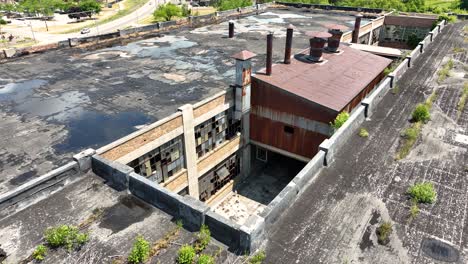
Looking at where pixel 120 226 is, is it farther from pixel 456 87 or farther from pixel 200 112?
pixel 456 87

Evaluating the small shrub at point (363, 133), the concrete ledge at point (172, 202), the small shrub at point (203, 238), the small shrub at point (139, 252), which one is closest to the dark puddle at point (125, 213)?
the concrete ledge at point (172, 202)

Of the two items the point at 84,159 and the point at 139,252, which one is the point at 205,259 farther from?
the point at 84,159

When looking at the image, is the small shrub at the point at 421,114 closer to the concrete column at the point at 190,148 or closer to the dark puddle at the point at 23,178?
the concrete column at the point at 190,148

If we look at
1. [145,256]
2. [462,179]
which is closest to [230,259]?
[145,256]

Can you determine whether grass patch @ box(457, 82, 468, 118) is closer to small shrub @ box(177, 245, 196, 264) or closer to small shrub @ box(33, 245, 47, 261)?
small shrub @ box(177, 245, 196, 264)

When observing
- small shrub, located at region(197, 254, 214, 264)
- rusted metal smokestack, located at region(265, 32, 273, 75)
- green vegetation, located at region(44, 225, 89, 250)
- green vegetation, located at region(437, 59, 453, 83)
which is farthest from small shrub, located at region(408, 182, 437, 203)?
green vegetation, located at region(437, 59, 453, 83)

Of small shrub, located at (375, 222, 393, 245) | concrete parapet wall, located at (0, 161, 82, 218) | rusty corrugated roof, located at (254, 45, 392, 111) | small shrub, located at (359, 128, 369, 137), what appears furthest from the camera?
rusty corrugated roof, located at (254, 45, 392, 111)

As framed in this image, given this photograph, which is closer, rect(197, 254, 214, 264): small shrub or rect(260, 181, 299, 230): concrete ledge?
rect(197, 254, 214, 264): small shrub
